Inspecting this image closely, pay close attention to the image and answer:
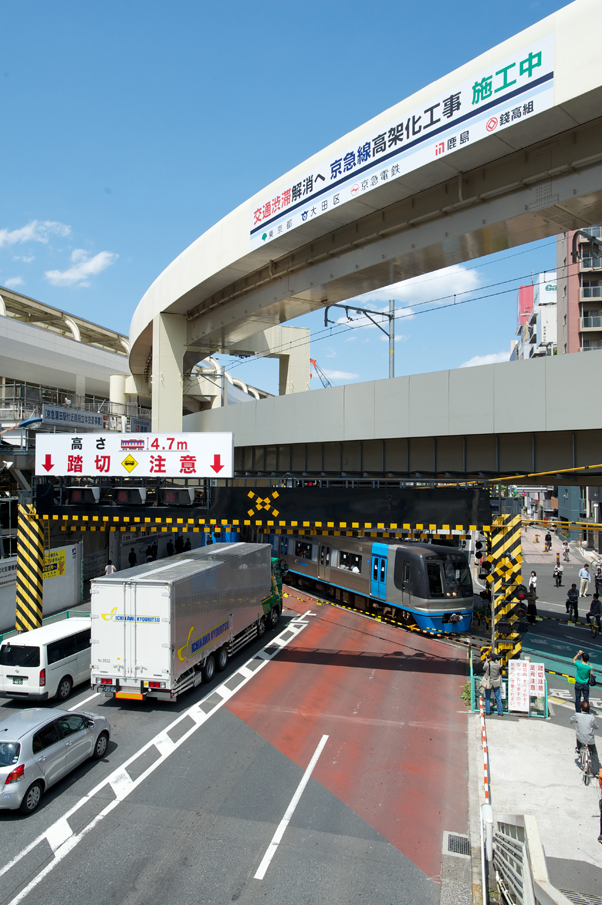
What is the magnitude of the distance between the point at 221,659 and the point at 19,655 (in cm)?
511

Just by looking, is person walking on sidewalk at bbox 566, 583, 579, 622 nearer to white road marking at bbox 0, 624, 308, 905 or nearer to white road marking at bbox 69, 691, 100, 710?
white road marking at bbox 0, 624, 308, 905

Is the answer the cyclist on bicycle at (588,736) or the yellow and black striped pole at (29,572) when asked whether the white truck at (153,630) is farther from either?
the cyclist on bicycle at (588,736)

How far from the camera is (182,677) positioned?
14094mm

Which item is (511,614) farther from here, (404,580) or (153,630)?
(153,630)

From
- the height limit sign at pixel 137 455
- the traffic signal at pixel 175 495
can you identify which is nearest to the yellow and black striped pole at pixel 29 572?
the height limit sign at pixel 137 455

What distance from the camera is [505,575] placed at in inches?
603

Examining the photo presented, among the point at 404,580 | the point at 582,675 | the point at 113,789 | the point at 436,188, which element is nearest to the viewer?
the point at 113,789

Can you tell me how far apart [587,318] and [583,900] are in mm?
58874

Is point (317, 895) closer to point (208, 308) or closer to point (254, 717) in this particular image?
point (254, 717)

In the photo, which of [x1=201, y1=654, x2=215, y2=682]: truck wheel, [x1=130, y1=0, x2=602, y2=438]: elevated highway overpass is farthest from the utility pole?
[x1=201, y1=654, x2=215, y2=682]: truck wheel

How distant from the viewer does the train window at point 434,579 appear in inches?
822

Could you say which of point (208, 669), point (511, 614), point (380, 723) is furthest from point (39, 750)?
point (511, 614)

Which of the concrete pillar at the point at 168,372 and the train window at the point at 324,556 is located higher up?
the concrete pillar at the point at 168,372

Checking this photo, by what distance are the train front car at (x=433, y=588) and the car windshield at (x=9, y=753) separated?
14.4 m
